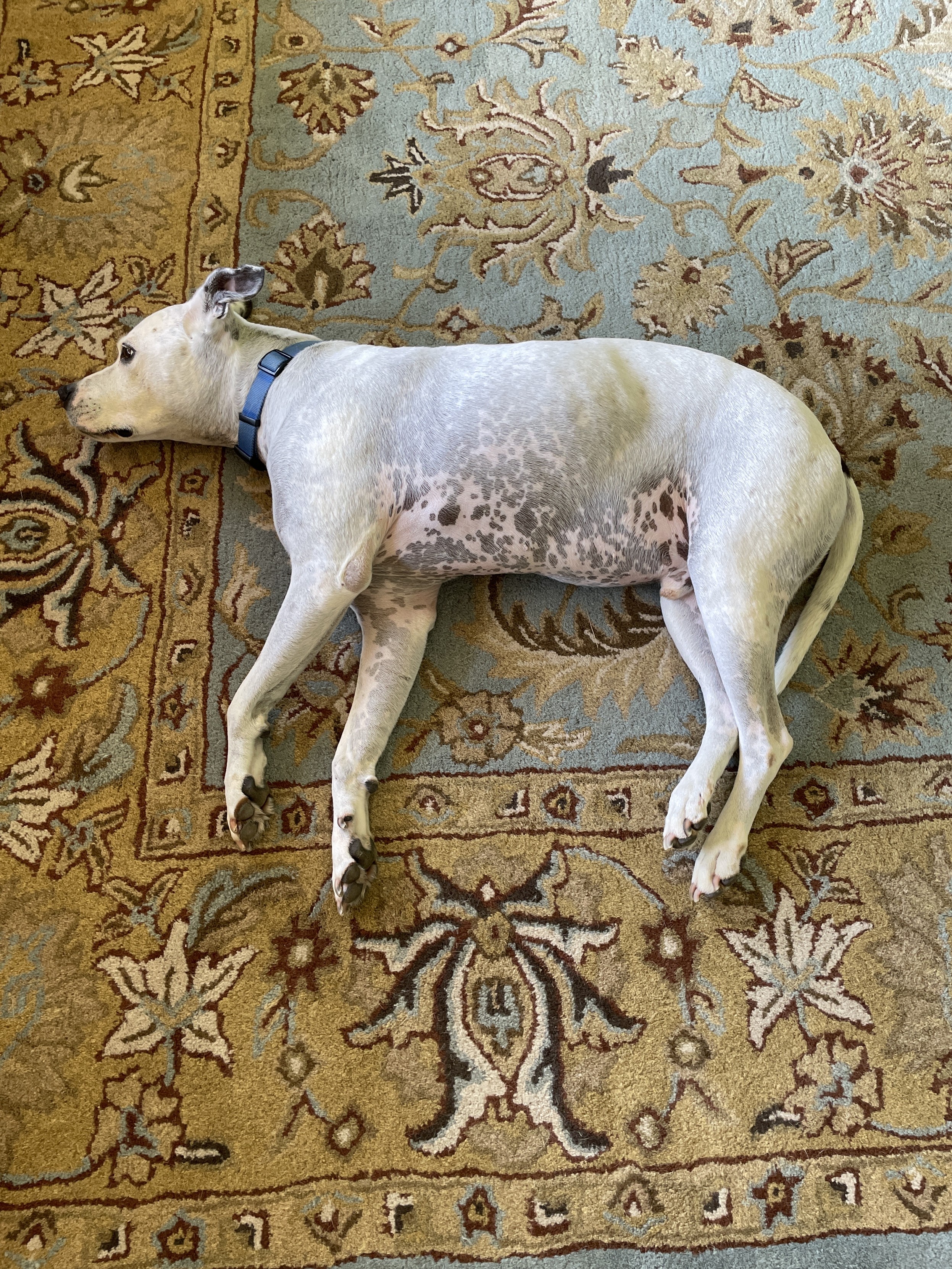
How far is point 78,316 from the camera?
217cm

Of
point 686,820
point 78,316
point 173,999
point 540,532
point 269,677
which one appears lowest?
point 173,999

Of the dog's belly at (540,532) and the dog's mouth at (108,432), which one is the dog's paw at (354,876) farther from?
the dog's mouth at (108,432)

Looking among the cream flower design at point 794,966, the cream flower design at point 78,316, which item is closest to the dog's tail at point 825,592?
the cream flower design at point 794,966

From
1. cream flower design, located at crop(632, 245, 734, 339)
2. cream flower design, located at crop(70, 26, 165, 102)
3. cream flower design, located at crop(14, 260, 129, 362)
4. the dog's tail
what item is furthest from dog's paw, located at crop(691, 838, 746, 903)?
cream flower design, located at crop(70, 26, 165, 102)

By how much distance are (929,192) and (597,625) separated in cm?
138

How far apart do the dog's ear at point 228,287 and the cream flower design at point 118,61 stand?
90cm

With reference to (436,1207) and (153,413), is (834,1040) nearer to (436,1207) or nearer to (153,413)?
(436,1207)

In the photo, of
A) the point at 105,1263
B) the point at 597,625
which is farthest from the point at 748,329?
the point at 105,1263

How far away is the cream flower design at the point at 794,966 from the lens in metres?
1.63

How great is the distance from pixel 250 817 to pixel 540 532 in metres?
0.75

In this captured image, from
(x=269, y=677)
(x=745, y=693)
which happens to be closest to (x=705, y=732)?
(x=745, y=693)

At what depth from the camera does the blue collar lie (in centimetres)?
187

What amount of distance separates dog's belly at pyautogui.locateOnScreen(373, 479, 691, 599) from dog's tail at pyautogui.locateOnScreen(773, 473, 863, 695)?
228mm

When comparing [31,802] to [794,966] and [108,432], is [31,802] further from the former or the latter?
[794,966]
